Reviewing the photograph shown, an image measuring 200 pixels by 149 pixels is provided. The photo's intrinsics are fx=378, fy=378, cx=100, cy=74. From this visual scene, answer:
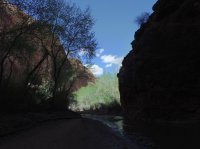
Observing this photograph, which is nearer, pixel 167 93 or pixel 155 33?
pixel 167 93

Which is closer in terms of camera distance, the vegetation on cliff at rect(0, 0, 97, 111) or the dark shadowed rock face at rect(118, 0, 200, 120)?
the vegetation on cliff at rect(0, 0, 97, 111)

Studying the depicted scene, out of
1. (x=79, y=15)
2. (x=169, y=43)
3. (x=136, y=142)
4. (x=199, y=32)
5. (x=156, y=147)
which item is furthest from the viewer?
(x=79, y=15)

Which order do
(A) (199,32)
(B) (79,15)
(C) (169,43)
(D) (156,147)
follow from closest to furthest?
(D) (156,147), (A) (199,32), (C) (169,43), (B) (79,15)

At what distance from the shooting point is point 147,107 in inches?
1756

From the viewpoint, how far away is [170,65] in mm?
41219

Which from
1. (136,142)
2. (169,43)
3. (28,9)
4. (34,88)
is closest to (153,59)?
(169,43)

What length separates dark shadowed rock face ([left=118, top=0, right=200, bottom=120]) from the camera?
38938 mm

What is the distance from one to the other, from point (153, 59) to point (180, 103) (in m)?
6.33

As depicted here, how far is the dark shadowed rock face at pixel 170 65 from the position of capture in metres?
38.9

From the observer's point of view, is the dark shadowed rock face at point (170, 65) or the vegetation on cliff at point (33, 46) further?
the dark shadowed rock face at point (170, 65)

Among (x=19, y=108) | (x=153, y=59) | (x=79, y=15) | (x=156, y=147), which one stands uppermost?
(x=79, y=15)

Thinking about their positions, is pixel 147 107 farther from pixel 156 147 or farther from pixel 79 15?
pixel 156 147

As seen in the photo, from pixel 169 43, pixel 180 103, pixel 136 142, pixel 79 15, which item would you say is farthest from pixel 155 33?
pixel 136 142

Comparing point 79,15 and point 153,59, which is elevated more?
point 79,15
